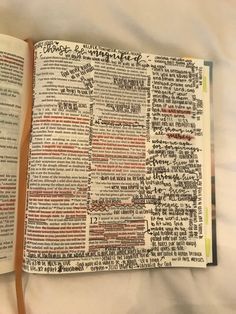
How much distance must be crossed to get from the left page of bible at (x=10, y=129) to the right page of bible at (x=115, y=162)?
20mm

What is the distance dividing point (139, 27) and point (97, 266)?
331mm

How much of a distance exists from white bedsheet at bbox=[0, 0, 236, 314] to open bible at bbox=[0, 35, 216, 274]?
Result: 0.02m

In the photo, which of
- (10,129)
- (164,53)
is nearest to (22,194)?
(10,129)

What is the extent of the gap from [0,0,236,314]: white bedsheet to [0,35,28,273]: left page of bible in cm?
3

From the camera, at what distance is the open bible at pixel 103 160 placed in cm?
47

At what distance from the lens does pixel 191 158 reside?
514 millimetres

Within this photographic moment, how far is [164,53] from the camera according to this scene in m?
0.54

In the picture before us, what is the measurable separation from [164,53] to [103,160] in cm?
18

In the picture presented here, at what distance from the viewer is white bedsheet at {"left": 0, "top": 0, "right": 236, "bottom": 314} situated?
47 centimetres

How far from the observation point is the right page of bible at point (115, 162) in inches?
18.5

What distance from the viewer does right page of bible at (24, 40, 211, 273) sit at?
0.47 metres

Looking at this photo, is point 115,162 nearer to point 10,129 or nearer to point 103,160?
point 103,160

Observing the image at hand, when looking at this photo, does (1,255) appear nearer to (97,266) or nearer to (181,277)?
(97,266)

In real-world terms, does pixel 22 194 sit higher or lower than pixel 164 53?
lower
